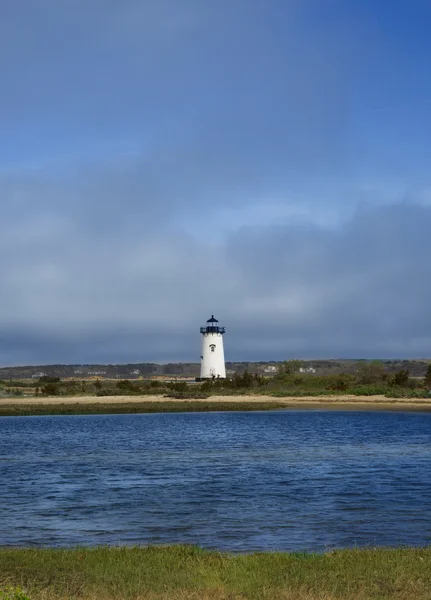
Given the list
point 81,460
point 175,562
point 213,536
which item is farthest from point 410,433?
point 175,562

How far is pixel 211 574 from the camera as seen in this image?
42.9 feet

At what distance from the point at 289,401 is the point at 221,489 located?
192ft

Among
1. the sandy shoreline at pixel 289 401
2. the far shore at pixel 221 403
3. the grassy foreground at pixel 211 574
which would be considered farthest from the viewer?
the far shore at pixel 221 403

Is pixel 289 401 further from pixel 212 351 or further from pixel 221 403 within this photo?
pixel 212 351

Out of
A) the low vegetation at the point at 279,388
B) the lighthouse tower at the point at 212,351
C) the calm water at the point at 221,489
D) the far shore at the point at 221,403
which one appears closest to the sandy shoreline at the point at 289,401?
the far shore at the point at 221,403

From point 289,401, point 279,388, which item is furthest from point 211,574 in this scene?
point 279,388

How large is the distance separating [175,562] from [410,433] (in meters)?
40.5

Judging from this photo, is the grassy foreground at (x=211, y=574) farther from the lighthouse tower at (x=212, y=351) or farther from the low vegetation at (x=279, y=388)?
the lighthouse tower at (x=212, y=351)

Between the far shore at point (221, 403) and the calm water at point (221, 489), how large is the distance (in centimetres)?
2211

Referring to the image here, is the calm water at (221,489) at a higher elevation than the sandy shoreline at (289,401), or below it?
below

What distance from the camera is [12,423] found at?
6825cm

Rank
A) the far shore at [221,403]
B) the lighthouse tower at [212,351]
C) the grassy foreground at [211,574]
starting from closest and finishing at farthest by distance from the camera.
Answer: the grassy foreground at [211,574] < the far shore at [221,403] < the lighthouse tower at [212,351]

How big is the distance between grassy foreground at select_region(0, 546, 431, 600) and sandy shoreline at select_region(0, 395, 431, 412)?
60.7 meters

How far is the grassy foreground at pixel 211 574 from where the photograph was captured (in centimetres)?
1151
